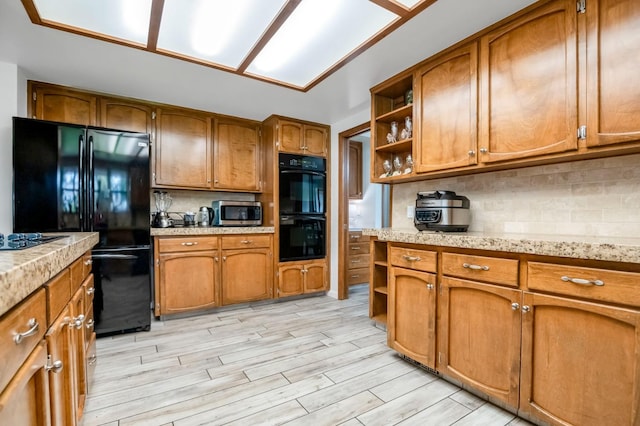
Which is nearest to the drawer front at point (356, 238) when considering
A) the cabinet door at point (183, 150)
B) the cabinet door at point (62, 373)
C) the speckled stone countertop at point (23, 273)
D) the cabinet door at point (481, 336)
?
the cabinet door at point (183, 150)

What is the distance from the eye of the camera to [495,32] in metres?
1.86

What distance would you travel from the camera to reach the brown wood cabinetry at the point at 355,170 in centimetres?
480

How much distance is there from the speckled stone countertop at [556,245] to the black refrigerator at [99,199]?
7.82ft

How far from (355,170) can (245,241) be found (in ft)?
7.56

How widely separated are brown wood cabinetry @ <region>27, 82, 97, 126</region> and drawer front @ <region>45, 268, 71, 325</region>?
2.31 metres

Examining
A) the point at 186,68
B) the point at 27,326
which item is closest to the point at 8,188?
the point at 186,68

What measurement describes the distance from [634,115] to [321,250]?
10.0 ft

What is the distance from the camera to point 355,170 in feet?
16.1

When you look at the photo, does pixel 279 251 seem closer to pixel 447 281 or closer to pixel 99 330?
pixel 99 330

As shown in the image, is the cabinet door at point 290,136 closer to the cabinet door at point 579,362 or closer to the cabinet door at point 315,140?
the cabinet door at point 315,140

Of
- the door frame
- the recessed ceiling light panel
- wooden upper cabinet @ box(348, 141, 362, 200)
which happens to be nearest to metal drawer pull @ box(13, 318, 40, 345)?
the recessed ceiling light panel

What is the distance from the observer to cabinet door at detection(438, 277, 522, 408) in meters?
1.50

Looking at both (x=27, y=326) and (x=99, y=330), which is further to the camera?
(x=99, y=330)

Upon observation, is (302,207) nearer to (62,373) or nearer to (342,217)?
(342,217)
